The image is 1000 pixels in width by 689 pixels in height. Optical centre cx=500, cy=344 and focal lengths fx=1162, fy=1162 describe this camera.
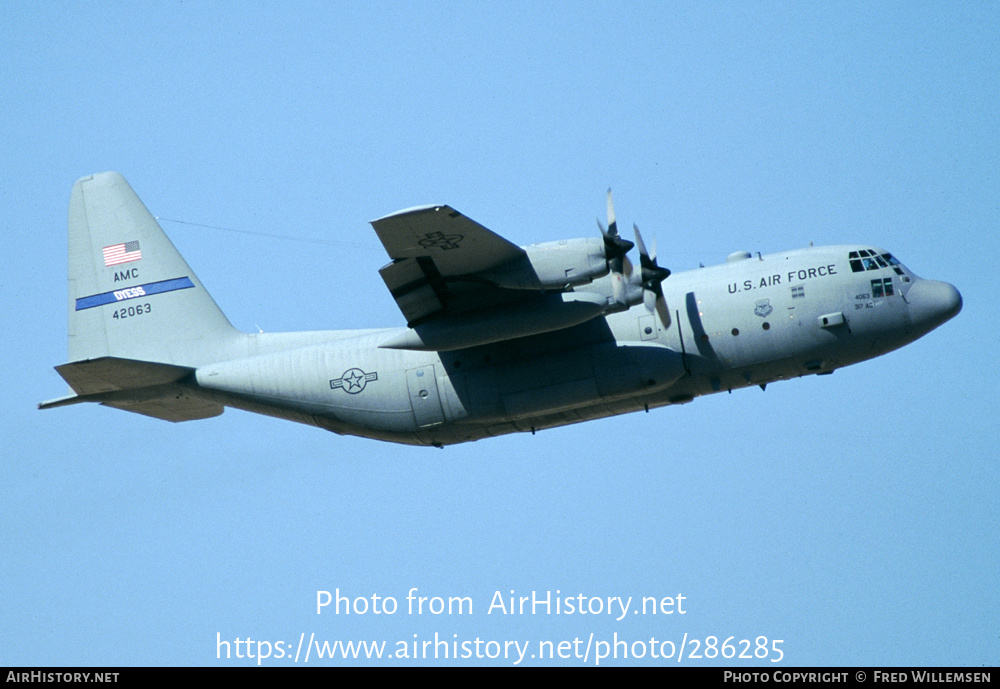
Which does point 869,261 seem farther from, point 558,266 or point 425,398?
point 425,398

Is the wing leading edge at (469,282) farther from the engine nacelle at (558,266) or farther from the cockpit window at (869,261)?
the cockpit window at (869,261)

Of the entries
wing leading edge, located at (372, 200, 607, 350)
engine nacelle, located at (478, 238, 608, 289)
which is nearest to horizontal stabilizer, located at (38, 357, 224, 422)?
wing leading edge, located at (372, 200, 607, 350)

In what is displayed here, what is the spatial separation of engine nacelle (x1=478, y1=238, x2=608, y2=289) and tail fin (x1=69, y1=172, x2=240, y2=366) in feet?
24.9

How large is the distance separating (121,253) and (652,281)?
1173 cm

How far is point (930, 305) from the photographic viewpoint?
854 inches

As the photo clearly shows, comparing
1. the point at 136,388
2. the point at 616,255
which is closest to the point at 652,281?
the point at 616,255

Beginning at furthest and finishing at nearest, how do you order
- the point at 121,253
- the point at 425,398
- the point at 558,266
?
the point at 121,253
the point at 425,398
the point at 558,266

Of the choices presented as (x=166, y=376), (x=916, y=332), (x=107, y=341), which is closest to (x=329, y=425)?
(x=166, y=376)

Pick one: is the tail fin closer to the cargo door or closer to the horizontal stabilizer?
the horizontal stabilizer

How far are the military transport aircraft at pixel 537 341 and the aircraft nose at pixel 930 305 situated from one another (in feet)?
0.09

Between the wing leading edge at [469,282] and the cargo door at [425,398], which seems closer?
the wing leading edge at [469,282]

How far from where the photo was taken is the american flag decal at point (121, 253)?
25.2 meters

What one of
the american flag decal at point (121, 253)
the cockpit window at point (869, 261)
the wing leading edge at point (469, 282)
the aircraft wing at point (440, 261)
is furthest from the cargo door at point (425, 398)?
the cockpit window at point (869, 261)
